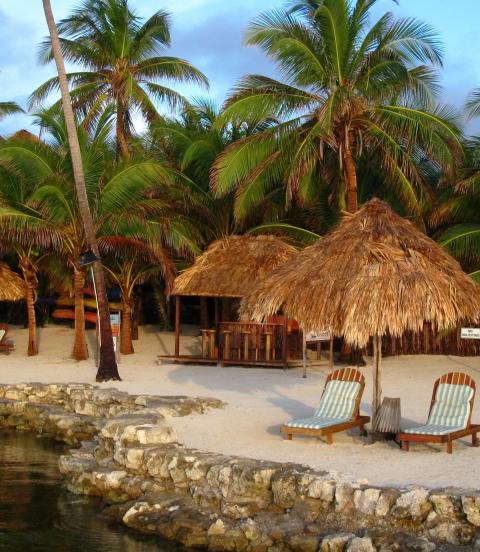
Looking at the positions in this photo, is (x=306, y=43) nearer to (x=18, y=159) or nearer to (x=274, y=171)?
(x=274, y=171)

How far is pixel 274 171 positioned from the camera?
19156 millimetres

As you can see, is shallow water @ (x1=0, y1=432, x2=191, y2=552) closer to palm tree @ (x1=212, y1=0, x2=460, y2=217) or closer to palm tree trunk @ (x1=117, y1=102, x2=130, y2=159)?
palm tree @ (x1=212, y1=0, x2=460, y2=217)

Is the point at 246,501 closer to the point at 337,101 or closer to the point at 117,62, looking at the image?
the point at 337,101

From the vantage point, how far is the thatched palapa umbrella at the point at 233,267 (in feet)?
62.1

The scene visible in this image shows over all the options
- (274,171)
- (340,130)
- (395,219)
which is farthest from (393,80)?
(395,219)

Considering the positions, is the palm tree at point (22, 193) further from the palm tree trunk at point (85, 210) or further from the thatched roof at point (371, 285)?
the thatched roof at point (371, 285)

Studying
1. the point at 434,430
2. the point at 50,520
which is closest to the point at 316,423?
the point at 434,430

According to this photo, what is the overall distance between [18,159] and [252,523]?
45.2ft

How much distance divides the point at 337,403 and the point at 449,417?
4.77 ft

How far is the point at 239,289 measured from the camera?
18797mm

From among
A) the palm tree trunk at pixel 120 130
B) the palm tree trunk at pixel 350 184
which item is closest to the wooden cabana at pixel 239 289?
the palm tree trunk at pixel 350 184

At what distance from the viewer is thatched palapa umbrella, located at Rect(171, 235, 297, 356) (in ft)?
62.1

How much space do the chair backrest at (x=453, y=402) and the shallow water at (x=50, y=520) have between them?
365 cm

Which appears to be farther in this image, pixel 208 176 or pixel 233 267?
pixel 208 176
